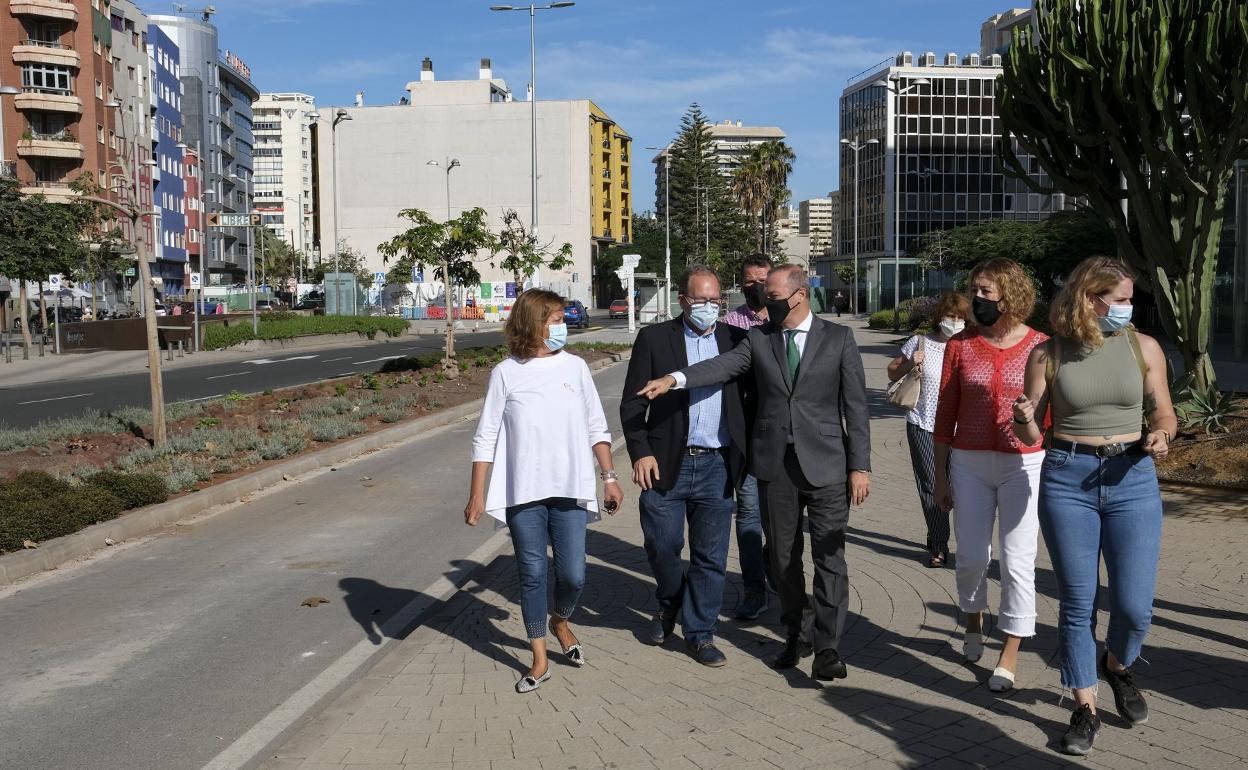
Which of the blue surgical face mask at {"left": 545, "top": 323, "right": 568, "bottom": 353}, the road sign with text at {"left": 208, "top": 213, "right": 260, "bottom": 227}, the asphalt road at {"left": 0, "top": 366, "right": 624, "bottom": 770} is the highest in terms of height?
the road sign with text at {"left": 208, "top": 213, "right": 260, "bottom": 227}

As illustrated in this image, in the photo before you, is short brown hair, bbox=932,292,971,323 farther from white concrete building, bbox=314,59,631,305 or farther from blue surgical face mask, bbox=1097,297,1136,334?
white concrete building, bbox=314,59,631,305

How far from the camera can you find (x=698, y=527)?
5754 millimetres

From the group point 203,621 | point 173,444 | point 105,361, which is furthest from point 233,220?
point 203,621

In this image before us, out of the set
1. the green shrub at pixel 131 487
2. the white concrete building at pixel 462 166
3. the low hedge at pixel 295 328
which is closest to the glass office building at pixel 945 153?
the white concrete building at pixel 462 166

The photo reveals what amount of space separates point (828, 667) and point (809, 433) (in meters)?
1.03

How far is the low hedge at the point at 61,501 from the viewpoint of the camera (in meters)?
8.41

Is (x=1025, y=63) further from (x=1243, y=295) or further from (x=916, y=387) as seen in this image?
(x=1243, y=295)

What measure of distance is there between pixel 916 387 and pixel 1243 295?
61.4 ft

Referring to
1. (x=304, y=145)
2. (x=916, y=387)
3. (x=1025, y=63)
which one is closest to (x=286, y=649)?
(x=916, y=387)

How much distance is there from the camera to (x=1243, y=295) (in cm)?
2292

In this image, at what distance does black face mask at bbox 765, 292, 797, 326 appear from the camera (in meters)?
5.38

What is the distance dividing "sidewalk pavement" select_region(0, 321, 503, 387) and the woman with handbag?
993 inches

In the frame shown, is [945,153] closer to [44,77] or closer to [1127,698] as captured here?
[44,77]

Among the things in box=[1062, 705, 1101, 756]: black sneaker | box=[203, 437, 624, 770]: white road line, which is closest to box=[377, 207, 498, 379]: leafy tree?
box=[203, 437, 624, 770]: white road line
